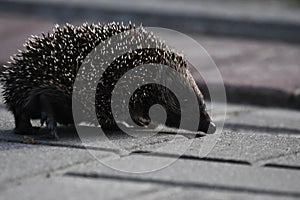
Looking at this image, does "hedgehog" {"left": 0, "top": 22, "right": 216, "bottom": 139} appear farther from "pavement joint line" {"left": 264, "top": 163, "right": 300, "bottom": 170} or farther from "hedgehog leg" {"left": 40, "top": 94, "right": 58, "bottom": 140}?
"pavement joint line" {"left": 264, "top": 163, "right": 300, "bottom": 170}

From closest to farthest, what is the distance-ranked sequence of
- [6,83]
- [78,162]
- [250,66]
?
[78,162] → [6,83] → [250,66]

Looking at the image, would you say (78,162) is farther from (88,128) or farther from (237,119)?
(237,119)

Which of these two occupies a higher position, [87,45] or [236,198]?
[87,45]

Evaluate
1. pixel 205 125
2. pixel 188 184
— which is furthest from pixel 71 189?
pixel 205 125

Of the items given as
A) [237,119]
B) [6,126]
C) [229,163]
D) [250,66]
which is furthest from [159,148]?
[250,66]

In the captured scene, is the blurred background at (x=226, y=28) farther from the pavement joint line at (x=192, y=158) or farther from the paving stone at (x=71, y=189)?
the paving stone at (x=71, y=189)

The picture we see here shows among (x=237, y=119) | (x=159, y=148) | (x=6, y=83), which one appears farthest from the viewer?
(x=237, y=119)

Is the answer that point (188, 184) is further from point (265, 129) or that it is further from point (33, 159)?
point (265, 129)

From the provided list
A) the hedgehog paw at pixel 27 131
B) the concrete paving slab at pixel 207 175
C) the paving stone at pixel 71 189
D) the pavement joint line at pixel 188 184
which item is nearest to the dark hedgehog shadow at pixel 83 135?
the hedgehog paw at pixel 27 131
